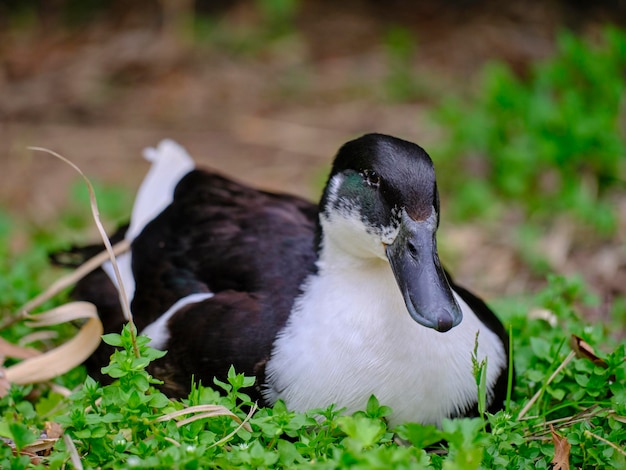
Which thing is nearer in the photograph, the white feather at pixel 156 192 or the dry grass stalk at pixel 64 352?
the dry grass stalk at pixel 64 352

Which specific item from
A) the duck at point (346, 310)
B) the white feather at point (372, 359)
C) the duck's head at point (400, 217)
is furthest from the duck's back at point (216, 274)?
the duck's head at point (400, 217)

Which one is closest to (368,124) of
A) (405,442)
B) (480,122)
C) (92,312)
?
(480,122)

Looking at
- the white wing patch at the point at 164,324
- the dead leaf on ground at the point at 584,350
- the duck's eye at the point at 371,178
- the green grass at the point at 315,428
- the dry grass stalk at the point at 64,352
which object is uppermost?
the duck's eye at the point at 371,178

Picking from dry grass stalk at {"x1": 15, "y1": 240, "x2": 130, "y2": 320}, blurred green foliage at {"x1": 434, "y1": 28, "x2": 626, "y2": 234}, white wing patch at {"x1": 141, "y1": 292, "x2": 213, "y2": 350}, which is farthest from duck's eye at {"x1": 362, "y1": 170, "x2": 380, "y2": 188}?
blurred green foliage at {"x1": 434, "y1": 28, "x2": 626, "y2": 234}

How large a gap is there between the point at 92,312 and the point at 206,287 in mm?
438

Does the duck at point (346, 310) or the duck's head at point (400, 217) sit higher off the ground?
the duck's head at point (400, 217)

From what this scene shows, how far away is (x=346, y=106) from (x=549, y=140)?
1.97 m

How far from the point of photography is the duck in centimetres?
268

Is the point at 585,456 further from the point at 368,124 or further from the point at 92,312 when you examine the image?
the point at 368,124

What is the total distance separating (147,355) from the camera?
2.51 meters

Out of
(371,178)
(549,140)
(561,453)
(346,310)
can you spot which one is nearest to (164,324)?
(346,310)

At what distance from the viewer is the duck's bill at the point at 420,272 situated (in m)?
2.59

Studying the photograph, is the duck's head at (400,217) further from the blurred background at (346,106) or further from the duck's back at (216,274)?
the blurred background at (346,106)

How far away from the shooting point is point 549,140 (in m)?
4.94
